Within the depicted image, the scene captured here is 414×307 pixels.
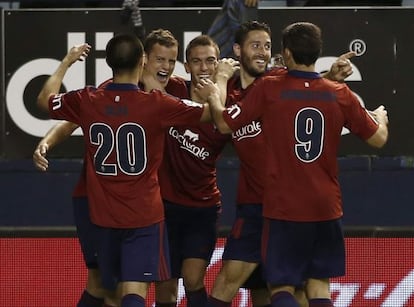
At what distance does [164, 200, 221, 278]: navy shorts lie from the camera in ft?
27.6

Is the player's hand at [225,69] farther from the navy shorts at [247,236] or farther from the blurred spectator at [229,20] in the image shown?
the blurred spectator at [229,20]

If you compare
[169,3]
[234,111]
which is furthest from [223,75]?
[169,3]

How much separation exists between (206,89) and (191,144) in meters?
0.77

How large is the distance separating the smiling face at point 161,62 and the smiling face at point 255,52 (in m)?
0.42

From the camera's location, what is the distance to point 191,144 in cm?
835

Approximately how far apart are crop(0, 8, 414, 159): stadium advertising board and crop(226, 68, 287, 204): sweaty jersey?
117 inches

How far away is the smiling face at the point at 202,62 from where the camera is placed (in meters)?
8.28

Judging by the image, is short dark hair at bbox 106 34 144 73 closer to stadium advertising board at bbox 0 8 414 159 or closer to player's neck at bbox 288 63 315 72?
player's neck at bbox 288 63 315 72

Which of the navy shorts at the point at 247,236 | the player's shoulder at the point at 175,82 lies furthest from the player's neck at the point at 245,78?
the navy shorts at the point at 247,236

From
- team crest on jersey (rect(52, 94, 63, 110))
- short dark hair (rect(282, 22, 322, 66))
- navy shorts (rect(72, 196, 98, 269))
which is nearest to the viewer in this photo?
short dark hair (rect(282, 22, 322, 66))

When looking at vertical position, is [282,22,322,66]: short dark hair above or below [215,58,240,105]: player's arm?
above

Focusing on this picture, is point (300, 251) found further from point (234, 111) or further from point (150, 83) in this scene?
point (150, 83)

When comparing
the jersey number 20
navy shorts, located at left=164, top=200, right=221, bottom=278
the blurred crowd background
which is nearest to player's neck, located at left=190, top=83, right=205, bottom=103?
navy shorts, located at left=164, top=200, right=221, bottom=278

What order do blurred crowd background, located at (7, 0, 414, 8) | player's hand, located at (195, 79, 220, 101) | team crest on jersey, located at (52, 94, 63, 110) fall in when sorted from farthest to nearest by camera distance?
blurred crowd background, located at (7, 0, 414, 8)
team crest on jersey, located at (52, 94, 63, 110)
player's hand, located at (195, 79, 220, 101)
